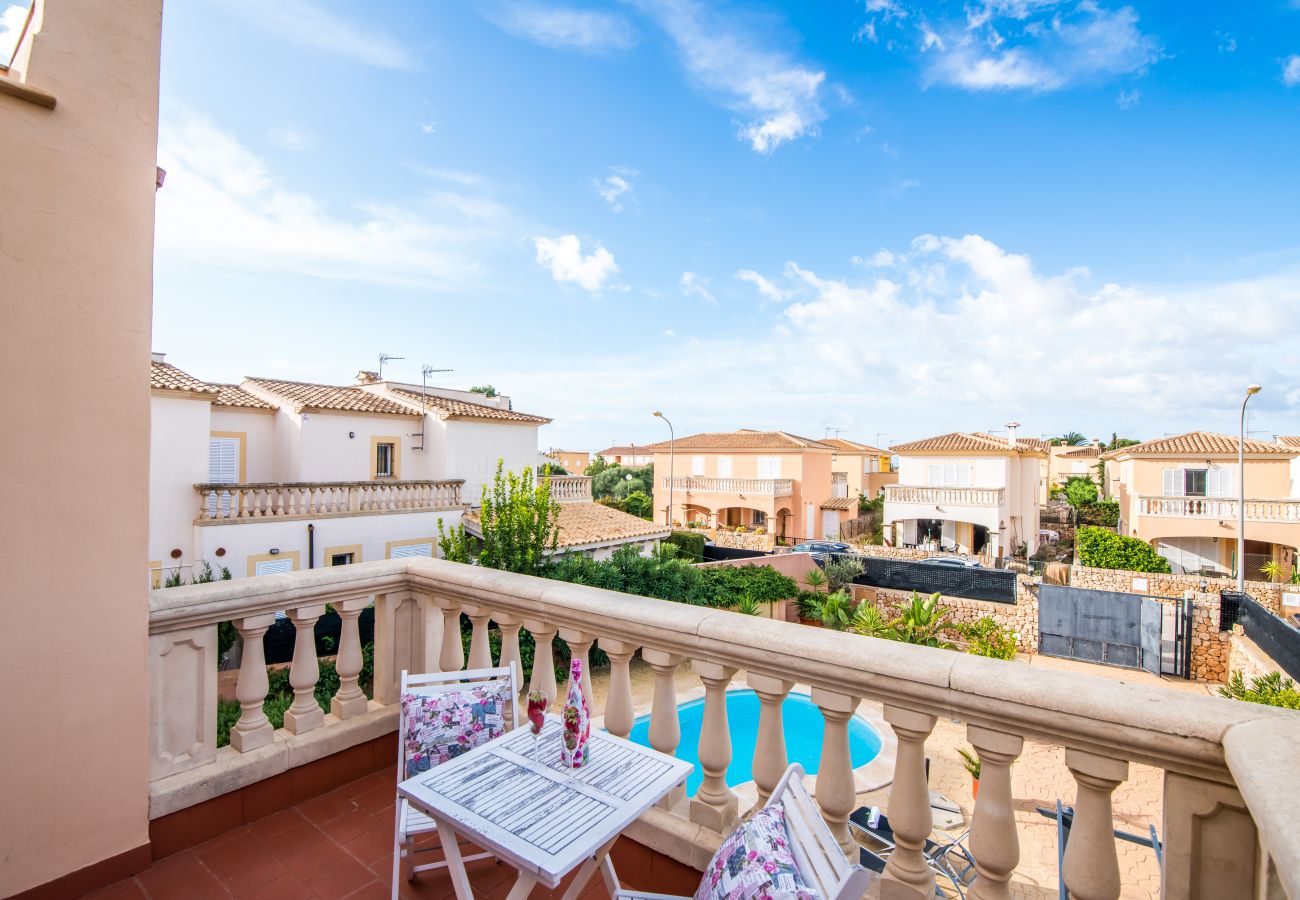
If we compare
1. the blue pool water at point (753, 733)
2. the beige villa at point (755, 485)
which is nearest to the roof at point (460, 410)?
the beige villa at point (755, 485)

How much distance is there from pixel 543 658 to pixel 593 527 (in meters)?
16.9

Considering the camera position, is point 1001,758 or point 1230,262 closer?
point 1001,758

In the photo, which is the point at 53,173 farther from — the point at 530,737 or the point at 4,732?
the point at 530,737

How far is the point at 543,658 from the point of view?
2826 millimetres

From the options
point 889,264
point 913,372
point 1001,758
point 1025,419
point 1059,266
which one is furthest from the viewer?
point 913,372

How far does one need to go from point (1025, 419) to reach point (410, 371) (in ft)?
96.1

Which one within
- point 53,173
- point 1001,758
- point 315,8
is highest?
point 315,8

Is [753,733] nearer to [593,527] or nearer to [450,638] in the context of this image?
[450,638]

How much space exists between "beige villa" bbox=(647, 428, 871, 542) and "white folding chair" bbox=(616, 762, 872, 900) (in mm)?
31289

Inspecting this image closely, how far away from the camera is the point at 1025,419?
29875 mm

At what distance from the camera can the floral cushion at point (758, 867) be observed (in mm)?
1337

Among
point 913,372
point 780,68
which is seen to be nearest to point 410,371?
point 780,68

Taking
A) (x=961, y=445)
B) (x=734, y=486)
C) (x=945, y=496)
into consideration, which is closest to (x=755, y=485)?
(x=734, y=486)

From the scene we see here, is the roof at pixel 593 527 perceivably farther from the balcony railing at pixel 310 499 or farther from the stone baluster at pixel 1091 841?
the stone baluster at pixel 1091 841
